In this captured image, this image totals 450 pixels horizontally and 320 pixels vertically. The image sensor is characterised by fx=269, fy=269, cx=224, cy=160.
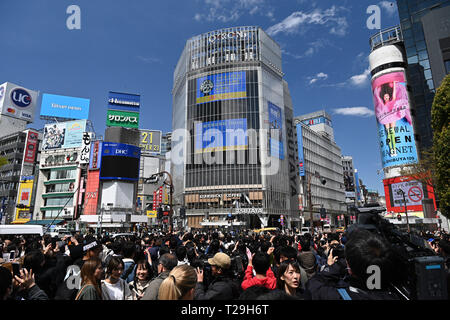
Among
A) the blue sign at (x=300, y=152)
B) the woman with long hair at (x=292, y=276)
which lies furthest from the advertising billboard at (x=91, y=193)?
the woman with long hair at (x=292, y=276)

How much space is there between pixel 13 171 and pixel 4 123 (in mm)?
15731

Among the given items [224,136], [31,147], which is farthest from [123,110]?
[224,136]

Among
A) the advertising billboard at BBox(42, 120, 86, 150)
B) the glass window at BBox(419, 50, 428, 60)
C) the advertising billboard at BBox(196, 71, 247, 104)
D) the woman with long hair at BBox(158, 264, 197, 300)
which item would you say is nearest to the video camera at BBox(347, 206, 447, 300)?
the woman with long hair at BBox(158, 264, 197, 300)

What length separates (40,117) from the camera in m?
74.1

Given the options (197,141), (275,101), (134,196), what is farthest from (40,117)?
(275,101)

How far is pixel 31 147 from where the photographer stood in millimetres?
68750

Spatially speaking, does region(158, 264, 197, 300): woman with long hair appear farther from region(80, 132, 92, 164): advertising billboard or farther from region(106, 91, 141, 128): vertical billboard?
region(106, 91, 141, 128): vertical billboard

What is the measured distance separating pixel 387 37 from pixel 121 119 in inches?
2854

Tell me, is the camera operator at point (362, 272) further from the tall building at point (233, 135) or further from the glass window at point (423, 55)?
the glass window at point (423, 55)

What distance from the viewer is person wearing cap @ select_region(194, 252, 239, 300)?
346cm

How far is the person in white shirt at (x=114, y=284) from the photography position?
149 inches

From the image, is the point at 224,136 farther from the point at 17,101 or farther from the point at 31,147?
the point at 17,101

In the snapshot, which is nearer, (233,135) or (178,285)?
(178,285)
